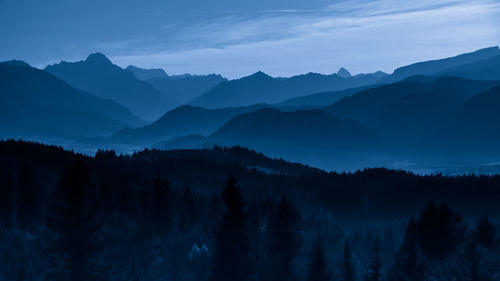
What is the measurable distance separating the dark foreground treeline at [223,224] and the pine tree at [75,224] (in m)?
0.08

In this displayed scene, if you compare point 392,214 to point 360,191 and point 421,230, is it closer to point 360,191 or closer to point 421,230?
point 360,191

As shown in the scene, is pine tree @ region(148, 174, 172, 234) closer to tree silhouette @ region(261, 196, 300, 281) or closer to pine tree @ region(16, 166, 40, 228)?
pine tree @ region(16, 166, 40, 228)

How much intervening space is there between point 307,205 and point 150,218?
50981mm

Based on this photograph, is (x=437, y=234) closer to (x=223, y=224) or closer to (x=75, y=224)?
(x=223, y=224)

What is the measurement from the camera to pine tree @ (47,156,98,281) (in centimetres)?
4450

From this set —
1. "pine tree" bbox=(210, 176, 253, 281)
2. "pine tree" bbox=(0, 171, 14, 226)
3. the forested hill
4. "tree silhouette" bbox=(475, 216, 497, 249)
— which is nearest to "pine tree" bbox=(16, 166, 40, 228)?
"pine tree" bbox=(0, 171, 14, 226)

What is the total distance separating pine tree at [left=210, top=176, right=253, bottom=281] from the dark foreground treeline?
0.35 ft

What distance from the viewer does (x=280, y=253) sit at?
69.1 m

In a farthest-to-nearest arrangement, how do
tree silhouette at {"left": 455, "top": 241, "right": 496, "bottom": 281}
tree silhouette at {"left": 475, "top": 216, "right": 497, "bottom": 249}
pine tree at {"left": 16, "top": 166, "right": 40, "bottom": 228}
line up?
tree silhouette at {"left": 475, "top": 216, "right": 497, "bottom": 249} < pine tree at {"left": 16, "top": 166, "right": 40, "bottom": 228} < tree silhouette at {"left": 455, "top": 241, "right": 496, "bottom": 281}

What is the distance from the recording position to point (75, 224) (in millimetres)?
44719

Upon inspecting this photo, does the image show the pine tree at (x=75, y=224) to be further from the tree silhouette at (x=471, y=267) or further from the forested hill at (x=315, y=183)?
the forested hill at (x=315, y=183)

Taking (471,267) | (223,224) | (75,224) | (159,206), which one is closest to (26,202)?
(159,206)

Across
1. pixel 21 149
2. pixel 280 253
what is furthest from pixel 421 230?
pixel 21 149

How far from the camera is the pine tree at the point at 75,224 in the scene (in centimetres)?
4450
